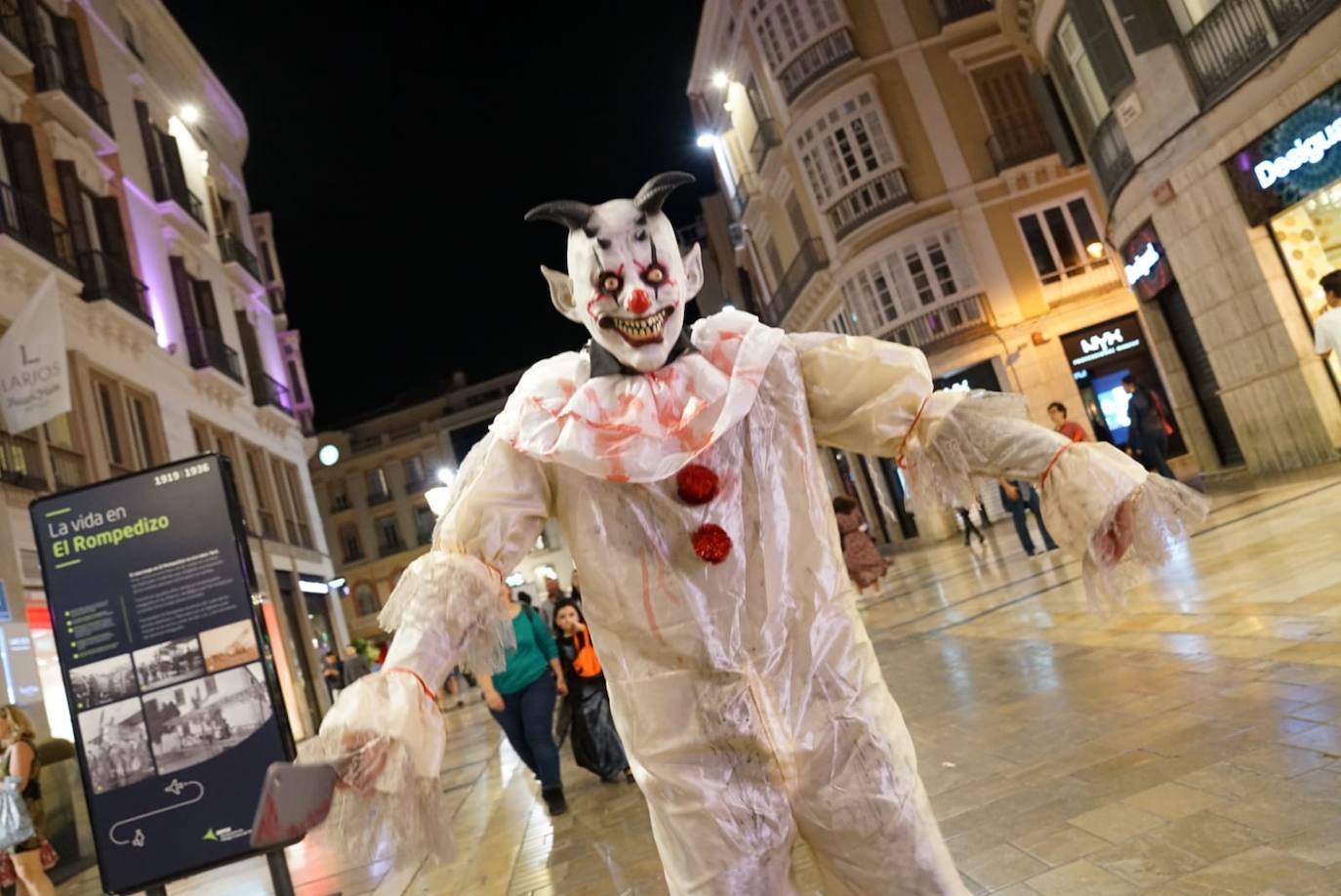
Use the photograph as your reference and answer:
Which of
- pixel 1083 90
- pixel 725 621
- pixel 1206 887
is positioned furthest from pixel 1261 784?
pixel 1083 90

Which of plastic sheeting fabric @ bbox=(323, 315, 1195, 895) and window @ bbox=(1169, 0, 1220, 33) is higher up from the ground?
window @ bbox=(1169, 0, 1220, 33)

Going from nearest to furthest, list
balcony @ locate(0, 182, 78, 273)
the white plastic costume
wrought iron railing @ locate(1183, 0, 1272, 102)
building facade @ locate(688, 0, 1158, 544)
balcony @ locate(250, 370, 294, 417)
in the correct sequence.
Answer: the white plastic costume → wrought iron railing @ locate(1183, 0, 1272, 102) → balcony @ locate(0, 182, 78, 273) → balcony @ locate(250, 370, 294, 417) → building facade @ locate(688, 0, 1158, 544)

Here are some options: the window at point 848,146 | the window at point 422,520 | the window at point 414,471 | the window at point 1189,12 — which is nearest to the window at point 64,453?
the window at point 1189,12

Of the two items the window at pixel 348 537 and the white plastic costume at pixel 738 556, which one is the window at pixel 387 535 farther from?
the white plastic costume at pixel 738 556

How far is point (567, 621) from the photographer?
722cm

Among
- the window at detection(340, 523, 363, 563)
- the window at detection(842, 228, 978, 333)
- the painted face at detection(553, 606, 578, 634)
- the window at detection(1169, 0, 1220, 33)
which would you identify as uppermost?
the window at detection(340, 523, 363, 563)

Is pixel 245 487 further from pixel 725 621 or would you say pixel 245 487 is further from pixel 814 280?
pixel 725 621

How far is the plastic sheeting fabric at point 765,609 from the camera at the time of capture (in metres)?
2.01

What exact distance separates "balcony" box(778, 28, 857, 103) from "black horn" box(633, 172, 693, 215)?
71.7 ft

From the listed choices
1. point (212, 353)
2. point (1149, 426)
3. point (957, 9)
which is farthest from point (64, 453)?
point (957, 9)

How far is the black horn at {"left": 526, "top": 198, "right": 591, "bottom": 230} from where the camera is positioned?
232cm

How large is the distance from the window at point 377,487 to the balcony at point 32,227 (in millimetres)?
39589

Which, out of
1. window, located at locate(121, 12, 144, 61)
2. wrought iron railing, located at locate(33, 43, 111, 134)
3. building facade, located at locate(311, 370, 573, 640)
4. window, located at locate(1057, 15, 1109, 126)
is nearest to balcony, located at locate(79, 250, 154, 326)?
wrought iron railing, located at locate(33, 43, 111, 134)

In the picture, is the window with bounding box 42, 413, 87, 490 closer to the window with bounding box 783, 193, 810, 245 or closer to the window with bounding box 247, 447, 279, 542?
the window with bounding box 247, 447, 279, 542
